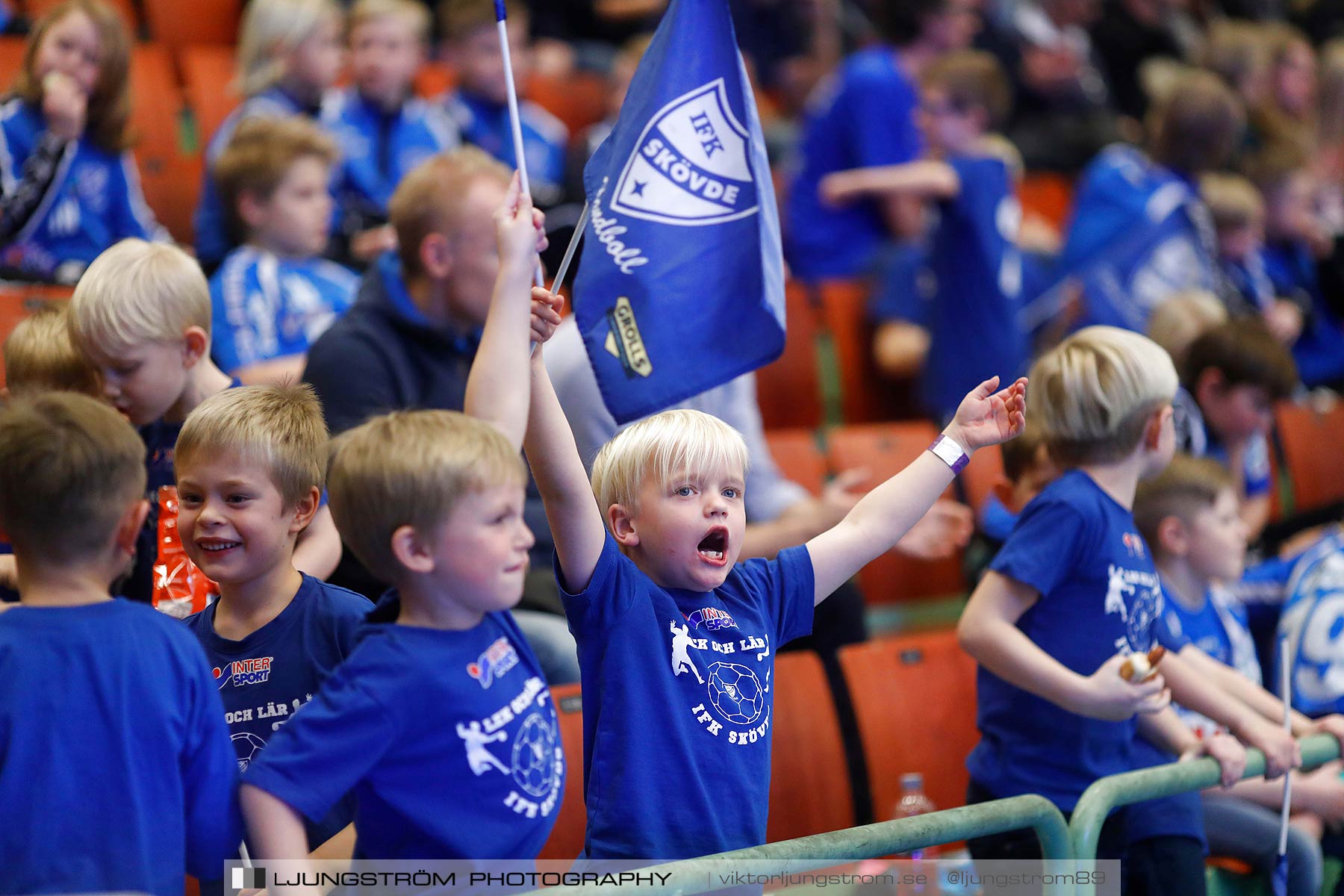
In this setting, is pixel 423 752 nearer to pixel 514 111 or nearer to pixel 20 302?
pixel 514 111

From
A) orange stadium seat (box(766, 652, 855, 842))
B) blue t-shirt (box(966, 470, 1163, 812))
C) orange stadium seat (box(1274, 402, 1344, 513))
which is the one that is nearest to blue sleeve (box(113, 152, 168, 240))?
orange stadium seat (box(766, 652, 855, 842))

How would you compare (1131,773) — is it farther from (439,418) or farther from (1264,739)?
(439,418)

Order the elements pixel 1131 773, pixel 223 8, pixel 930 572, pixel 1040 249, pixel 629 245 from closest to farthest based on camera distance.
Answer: pixel 1131 773
pixel 629 245
pixel 930 572
pixel 223 8
pixel 1040 249

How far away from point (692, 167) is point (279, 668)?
4.20 ft

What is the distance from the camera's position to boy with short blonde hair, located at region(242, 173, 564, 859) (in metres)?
1.80

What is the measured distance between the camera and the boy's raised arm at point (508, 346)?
2.01m

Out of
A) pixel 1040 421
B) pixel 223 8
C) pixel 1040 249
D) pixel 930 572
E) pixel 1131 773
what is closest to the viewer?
pixel 1131 773

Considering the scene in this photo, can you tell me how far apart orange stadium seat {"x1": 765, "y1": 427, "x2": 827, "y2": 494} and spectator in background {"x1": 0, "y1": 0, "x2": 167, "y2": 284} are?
2.23m

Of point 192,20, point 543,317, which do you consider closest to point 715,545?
point 543,317

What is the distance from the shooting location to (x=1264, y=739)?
286cm

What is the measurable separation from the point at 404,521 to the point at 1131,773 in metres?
1.47

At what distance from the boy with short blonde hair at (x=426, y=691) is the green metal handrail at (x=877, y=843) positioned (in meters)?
0.17

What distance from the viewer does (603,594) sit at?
2.20 meters

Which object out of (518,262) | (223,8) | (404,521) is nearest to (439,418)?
(404,521)
